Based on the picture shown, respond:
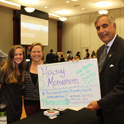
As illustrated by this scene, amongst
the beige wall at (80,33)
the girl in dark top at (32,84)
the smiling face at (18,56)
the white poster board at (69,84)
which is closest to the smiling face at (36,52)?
the girl in dark top at (32,84)

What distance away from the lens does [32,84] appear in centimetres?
211

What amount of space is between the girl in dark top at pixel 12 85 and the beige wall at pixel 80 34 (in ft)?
34.7

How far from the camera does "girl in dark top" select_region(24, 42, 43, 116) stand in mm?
2117

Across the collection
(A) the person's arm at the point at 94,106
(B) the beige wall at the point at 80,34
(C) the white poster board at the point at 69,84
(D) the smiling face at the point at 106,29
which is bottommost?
Answer: (A) the person's arm at the point at 94,106

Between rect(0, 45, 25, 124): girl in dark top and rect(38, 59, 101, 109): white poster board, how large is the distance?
0.55 metres

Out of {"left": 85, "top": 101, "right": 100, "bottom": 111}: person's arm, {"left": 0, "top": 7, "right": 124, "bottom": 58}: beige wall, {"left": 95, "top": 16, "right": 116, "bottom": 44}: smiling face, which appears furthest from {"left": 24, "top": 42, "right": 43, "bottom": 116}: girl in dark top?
{"left": 0, "top": 7, "right": 124, "bottom": 58}: beige wall

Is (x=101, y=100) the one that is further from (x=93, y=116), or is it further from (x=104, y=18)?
(x=104, y=18)

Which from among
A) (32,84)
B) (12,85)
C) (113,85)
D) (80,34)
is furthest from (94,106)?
(80,34)

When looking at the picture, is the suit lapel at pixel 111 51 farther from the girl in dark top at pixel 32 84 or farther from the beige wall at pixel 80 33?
the beige wall at pixel 80 33

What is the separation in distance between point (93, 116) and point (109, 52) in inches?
29.4

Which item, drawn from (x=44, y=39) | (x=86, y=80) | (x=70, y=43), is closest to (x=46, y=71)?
(x=86, y=80)

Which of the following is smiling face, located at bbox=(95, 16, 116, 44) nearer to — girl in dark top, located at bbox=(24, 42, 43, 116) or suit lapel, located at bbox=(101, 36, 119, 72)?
suit lapel, located at bbox=(101, 36, 119, 72)

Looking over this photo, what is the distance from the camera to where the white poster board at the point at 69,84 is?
4.87ft

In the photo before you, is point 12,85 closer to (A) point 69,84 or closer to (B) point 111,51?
(A) point 69,84
